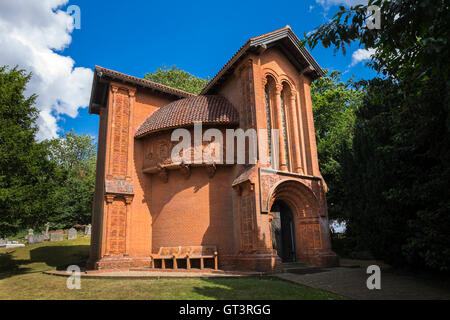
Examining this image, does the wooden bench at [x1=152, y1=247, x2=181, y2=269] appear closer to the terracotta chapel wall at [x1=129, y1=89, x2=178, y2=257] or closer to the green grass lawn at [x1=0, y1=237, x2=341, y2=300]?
the terracotta chapel wall at [x1=129, y1=89, x2=178, y2=257]

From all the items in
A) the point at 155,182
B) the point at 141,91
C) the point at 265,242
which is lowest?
the point at 265,242

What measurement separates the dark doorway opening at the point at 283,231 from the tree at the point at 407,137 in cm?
390

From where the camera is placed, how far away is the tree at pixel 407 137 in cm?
516

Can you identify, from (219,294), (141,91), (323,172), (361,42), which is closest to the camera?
(361,42)

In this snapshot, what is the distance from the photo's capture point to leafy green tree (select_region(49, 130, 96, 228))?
51.2 ft

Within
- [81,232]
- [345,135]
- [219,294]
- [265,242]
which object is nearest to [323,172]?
[345,135]

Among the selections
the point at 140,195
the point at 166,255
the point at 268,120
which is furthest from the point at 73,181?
the point at 268,120

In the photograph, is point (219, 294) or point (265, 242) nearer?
point (219, 294)

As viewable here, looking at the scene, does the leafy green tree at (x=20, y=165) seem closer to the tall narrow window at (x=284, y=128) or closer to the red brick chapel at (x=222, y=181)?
the red brick chapel at (x=222, y=181)

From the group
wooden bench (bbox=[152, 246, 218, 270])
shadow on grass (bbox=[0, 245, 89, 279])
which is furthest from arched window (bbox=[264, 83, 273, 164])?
shadow on grass (bbox=[0, 245, 89, 279])

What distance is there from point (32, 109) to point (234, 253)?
Answer: 12390 millimetres

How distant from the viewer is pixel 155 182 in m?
16.0
